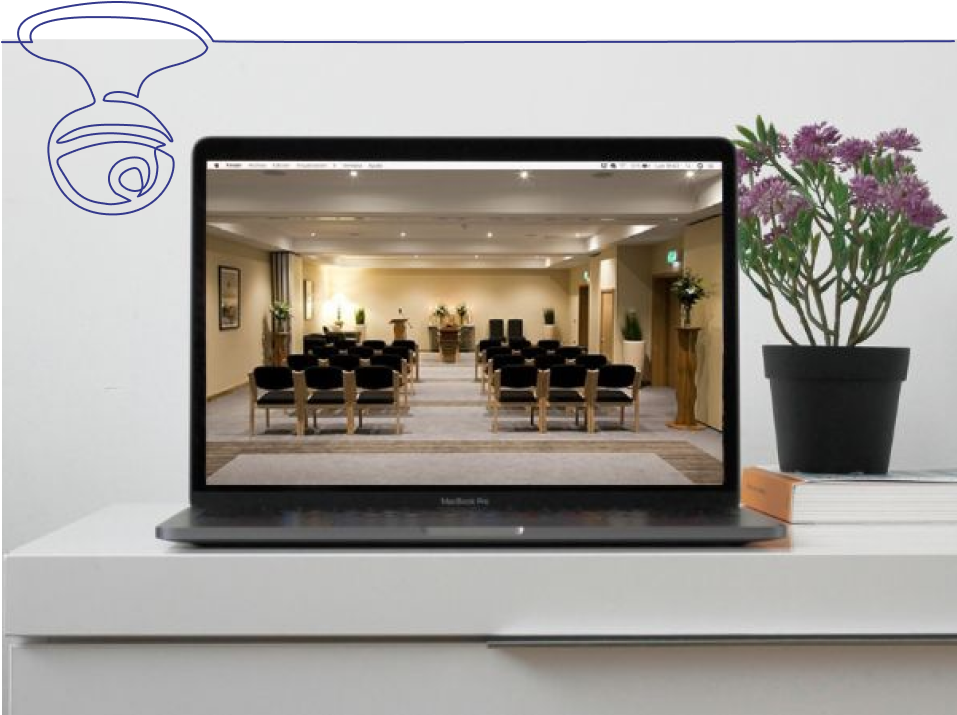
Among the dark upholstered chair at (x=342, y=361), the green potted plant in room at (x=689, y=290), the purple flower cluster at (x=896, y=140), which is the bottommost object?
the dark upholstered chair at (x=342, y=361)

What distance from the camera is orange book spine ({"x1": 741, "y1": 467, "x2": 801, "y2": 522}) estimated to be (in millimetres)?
1694

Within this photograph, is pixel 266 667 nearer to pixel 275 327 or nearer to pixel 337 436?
pixel 337 436

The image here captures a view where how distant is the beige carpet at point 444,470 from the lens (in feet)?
5.53

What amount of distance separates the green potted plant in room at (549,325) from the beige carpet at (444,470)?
40 cm

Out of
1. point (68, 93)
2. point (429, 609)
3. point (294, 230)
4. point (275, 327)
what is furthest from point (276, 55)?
point (429, 609)

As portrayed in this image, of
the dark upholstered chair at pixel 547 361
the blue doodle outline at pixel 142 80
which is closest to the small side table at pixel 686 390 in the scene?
the dark upholstered chair at pixel 547 361

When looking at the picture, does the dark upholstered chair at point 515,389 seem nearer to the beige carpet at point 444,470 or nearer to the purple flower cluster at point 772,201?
the beige carpet at point 444,470

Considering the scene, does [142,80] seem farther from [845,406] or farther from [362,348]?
[845,406]

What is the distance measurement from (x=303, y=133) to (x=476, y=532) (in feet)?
5.55

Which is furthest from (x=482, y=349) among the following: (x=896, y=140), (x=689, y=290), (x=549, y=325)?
(x=896, y=140)

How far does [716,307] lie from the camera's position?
1.66 m

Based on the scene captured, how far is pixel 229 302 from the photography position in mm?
1972

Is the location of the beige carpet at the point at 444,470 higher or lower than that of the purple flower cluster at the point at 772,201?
lower

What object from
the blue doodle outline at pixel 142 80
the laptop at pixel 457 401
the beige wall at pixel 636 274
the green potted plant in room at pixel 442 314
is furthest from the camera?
the beige wall at pixel 636 274
